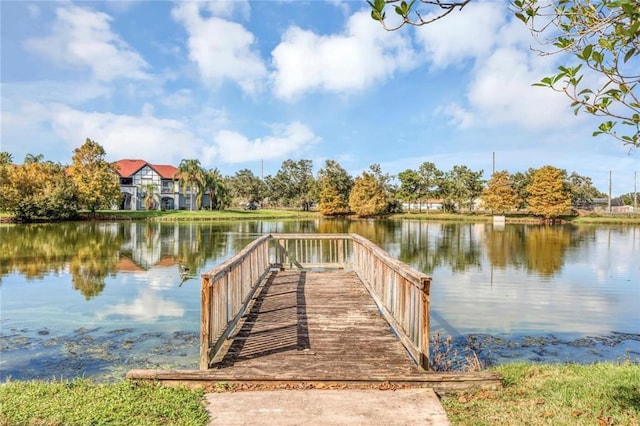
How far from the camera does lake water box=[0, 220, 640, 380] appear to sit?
7.14m

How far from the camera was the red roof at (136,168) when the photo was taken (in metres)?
63.3

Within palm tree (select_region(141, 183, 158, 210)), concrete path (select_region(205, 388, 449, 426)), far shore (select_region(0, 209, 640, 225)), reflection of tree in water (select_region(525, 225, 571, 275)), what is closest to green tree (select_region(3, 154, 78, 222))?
far shore (select_region(0, 209, 640, 225))

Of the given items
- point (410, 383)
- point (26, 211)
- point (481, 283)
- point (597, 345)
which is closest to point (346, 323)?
point (410, 383)

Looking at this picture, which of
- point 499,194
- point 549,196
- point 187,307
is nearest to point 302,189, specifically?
point 499,194

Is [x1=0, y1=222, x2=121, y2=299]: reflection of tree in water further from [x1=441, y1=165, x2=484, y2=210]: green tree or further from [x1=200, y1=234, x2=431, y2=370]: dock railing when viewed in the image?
[x1=441, y1=165, x2=484, y2=210]: green tree

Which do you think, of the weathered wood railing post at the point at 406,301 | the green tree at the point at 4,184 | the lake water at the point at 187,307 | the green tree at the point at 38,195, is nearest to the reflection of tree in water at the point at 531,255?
the lake water at the point at 187,307

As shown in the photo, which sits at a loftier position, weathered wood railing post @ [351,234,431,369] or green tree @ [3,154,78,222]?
green tree @ [3,154,78,222]

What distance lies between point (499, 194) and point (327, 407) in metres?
62.7

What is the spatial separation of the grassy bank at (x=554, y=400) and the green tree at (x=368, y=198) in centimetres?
5748

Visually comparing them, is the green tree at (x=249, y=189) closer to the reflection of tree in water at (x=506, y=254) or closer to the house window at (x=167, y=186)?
the house window at (x=167, y=186)

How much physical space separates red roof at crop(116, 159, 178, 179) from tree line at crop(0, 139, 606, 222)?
3032mm

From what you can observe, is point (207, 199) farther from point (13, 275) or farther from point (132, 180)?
point (13, 275)

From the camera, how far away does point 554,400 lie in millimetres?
4031

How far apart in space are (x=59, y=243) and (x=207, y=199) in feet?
151
